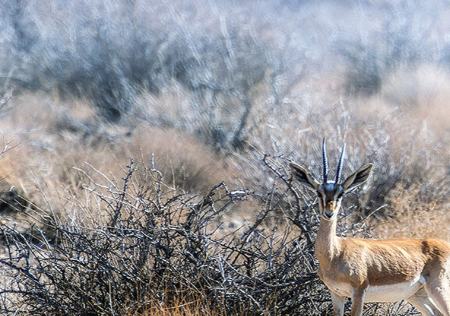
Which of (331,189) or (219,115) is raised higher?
(331,189)

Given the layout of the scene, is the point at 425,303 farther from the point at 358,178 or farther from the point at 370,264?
the point at 358,178

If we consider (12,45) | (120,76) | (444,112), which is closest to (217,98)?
(120,76)

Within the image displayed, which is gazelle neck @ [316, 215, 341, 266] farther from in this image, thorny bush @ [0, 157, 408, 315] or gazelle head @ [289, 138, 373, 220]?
thorny bush @ [0, 157, 408, 315]

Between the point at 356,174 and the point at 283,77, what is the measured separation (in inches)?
483

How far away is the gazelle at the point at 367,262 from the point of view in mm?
4398

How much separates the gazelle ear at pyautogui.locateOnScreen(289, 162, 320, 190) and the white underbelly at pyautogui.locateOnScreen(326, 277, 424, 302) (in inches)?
28.1

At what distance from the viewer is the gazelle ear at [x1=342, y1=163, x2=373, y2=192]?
4.41 m

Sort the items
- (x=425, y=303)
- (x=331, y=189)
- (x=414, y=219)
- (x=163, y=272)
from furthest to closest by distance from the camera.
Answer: (x=414, y=219) → (x=163, y=272) → (x=425, y=303) → (x=331, y=189)

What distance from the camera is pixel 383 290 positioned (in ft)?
14.8

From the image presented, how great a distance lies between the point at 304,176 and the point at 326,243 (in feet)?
1.73

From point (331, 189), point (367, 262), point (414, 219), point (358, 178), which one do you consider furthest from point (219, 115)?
point (331, 189)

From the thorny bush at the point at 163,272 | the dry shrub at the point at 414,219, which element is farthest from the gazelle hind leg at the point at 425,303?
the dry shrub at the point at 414,219

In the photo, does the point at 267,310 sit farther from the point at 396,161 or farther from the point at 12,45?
the point at 12,45

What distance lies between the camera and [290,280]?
538 centimetres
